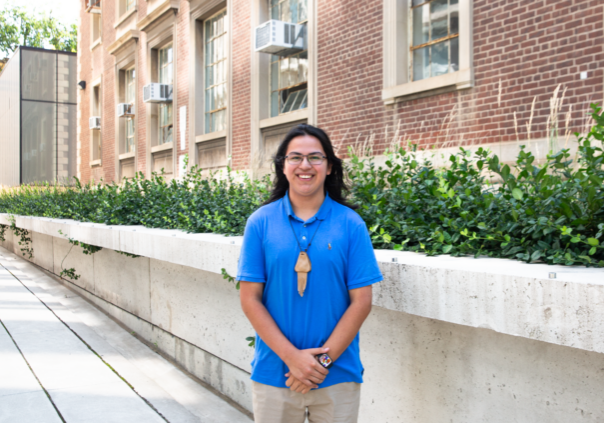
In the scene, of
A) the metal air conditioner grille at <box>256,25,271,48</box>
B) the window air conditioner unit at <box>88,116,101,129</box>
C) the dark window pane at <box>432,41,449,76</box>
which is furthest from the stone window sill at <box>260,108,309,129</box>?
the window air conditioner unit at <box>88,116,101,129</box>

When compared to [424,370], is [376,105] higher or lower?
higher

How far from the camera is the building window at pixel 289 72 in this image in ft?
37.1

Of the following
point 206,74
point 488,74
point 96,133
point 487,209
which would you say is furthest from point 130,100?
point 487,209

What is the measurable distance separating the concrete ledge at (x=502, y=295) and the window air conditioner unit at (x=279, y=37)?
28.3 ft

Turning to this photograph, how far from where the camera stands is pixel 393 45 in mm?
8594

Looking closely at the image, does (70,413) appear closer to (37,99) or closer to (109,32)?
(109,32)

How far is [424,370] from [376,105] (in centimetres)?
678

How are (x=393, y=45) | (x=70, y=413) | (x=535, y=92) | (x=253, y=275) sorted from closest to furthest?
(x=253, y=275) < (x=70, y=413) < (x=535, y=92) < (x=393, y=45)

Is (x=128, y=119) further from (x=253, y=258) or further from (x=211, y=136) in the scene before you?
(x=253, y=258)

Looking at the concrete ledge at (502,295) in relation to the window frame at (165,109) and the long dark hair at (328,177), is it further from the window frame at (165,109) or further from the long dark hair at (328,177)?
the window frame at (165,109)

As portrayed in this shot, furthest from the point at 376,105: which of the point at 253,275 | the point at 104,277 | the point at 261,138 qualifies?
the point at 253,275

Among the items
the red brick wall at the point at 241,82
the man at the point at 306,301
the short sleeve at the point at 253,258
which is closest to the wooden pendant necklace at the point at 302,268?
the man at the point at 306,301

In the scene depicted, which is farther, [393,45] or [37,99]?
[37,99]

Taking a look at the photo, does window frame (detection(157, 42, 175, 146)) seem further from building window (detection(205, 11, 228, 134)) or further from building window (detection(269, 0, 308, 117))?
building window (detection(269, 0, 308, 117))
